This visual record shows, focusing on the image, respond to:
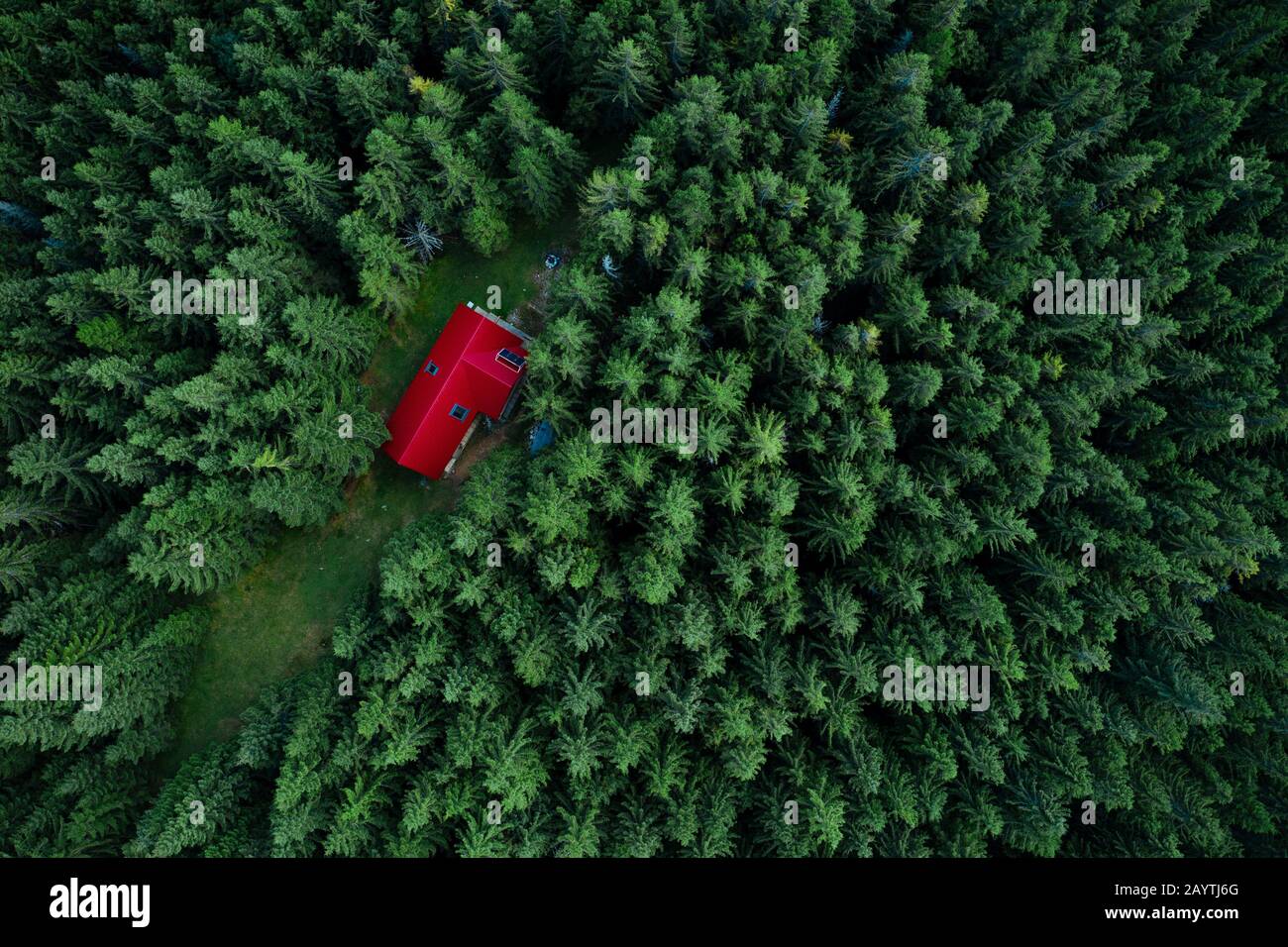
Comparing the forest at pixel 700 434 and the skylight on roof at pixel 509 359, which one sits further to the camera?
the skylight on roof at pixel 509 359

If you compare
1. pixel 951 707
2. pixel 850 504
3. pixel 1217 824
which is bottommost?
pixel 1217 824

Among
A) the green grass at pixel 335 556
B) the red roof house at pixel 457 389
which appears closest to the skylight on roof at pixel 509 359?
the red roof house at pixel 457 389

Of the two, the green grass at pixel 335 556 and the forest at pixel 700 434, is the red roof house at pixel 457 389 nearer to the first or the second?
the green grass at pixel 335 556

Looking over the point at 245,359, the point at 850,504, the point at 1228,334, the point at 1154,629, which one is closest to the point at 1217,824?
the point at 1154,629

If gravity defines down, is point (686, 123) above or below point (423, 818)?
above

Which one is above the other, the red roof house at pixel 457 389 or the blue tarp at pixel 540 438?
the red roof house at pixel 457 389
